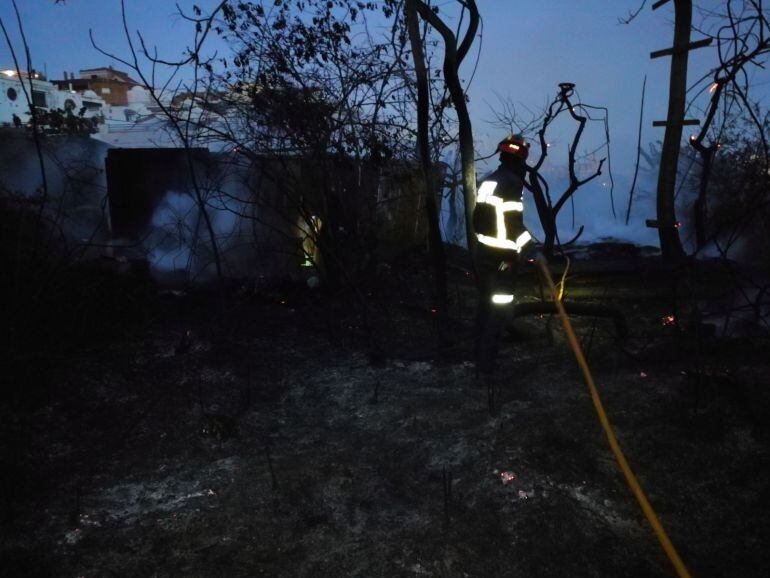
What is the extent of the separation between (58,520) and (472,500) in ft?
8.98

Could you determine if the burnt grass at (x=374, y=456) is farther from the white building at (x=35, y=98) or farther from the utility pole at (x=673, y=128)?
the white building at (x=35, y=98)

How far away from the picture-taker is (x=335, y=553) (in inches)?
116

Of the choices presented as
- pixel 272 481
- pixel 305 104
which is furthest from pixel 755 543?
pixel 305 104

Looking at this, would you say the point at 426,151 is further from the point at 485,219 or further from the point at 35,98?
the point at 35,98

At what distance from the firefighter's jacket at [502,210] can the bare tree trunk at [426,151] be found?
810mm

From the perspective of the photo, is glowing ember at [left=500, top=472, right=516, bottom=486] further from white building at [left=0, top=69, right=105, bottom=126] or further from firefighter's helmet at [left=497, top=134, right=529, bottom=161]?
white building at [left=0, top=69, right=105, bottom=126]

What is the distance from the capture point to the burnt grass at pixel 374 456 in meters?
2.95

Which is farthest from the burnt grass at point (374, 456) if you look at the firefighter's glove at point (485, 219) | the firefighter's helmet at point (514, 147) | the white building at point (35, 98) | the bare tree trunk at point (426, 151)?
the white building at point (35, 98)

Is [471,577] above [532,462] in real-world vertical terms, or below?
below

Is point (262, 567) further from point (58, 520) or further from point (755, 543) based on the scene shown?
point (755, 543)

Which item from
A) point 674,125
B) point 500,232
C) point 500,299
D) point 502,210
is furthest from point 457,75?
point 674,125

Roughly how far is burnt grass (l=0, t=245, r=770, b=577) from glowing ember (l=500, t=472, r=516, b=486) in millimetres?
13

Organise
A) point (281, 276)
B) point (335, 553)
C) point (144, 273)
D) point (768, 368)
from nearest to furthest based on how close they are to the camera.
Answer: point (335, 553), point (768, 368), point (144, 273), point (281, 276)

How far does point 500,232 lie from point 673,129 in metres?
7.11
